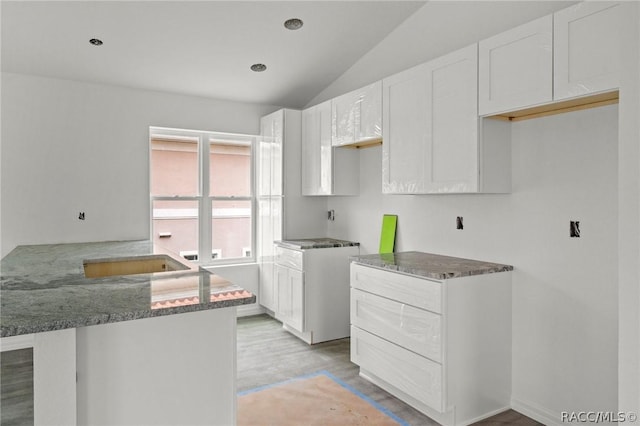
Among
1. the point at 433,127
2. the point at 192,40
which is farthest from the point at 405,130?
the point at 192,40

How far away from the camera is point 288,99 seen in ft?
15.9

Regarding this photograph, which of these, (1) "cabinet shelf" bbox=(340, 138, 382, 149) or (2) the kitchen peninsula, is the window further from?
(2) the kitchen peninsula

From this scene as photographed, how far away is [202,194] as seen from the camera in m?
4.71

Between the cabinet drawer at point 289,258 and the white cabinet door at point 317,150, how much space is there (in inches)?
27.2

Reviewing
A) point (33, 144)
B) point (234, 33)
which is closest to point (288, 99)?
point (234, 33)

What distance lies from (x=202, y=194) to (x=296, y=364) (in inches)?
89.3

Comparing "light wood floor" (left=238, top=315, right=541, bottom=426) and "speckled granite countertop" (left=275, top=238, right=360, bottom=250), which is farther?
"speckled granite countertop" (left=275, top=238, right=360, bottom=250)

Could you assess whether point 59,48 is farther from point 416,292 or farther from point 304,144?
point 416,292

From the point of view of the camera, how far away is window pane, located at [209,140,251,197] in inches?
189

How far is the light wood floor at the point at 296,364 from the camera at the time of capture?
2.69 m

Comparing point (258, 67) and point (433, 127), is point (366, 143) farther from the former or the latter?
point (258, 67)

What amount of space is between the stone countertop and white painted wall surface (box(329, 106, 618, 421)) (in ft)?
6.33

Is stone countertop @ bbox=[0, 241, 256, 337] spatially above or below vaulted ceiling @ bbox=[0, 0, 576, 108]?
below

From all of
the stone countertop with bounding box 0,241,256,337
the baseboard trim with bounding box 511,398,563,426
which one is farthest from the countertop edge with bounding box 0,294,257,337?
the baseboard trim with bounding box 511,398,563,426
